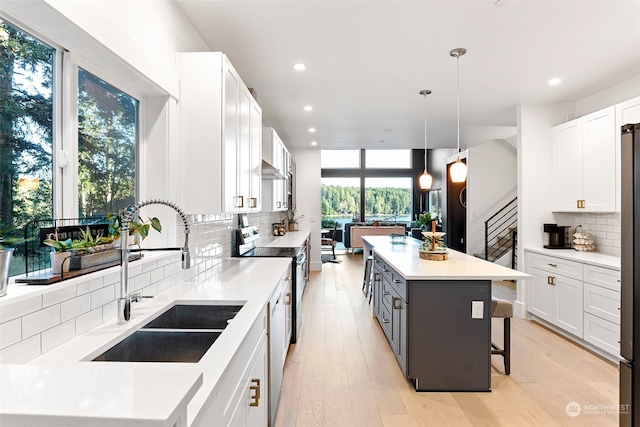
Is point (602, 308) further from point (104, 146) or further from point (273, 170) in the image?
point (104, 146)

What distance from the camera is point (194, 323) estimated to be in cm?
174

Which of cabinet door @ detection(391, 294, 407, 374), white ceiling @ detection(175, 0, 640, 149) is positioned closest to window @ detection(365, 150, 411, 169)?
white ceiling @ detection(175, 0, 640, 149)

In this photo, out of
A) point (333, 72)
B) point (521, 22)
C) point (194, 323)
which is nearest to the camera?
point (194, 323)

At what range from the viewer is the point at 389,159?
448 inches

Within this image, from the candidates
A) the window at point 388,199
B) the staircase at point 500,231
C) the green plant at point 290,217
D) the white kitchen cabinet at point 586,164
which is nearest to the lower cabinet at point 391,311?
the white kitchen cabinet at point 586,164

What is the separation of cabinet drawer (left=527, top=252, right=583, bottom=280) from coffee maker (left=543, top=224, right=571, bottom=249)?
0.73 ft

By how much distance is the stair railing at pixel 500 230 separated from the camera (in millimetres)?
7688

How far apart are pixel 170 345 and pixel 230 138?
1378 millimetres

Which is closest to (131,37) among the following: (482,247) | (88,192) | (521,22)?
(88,192)

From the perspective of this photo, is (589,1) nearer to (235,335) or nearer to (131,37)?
(131,37)

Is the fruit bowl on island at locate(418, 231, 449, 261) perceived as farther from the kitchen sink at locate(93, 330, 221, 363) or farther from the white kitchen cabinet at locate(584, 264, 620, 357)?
the kitchen sink at locate(93, 330, 221, 363)

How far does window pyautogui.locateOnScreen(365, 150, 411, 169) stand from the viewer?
37.2ft

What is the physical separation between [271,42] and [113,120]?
59.2 inches

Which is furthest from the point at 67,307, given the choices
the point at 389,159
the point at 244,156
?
the point at 389,159
